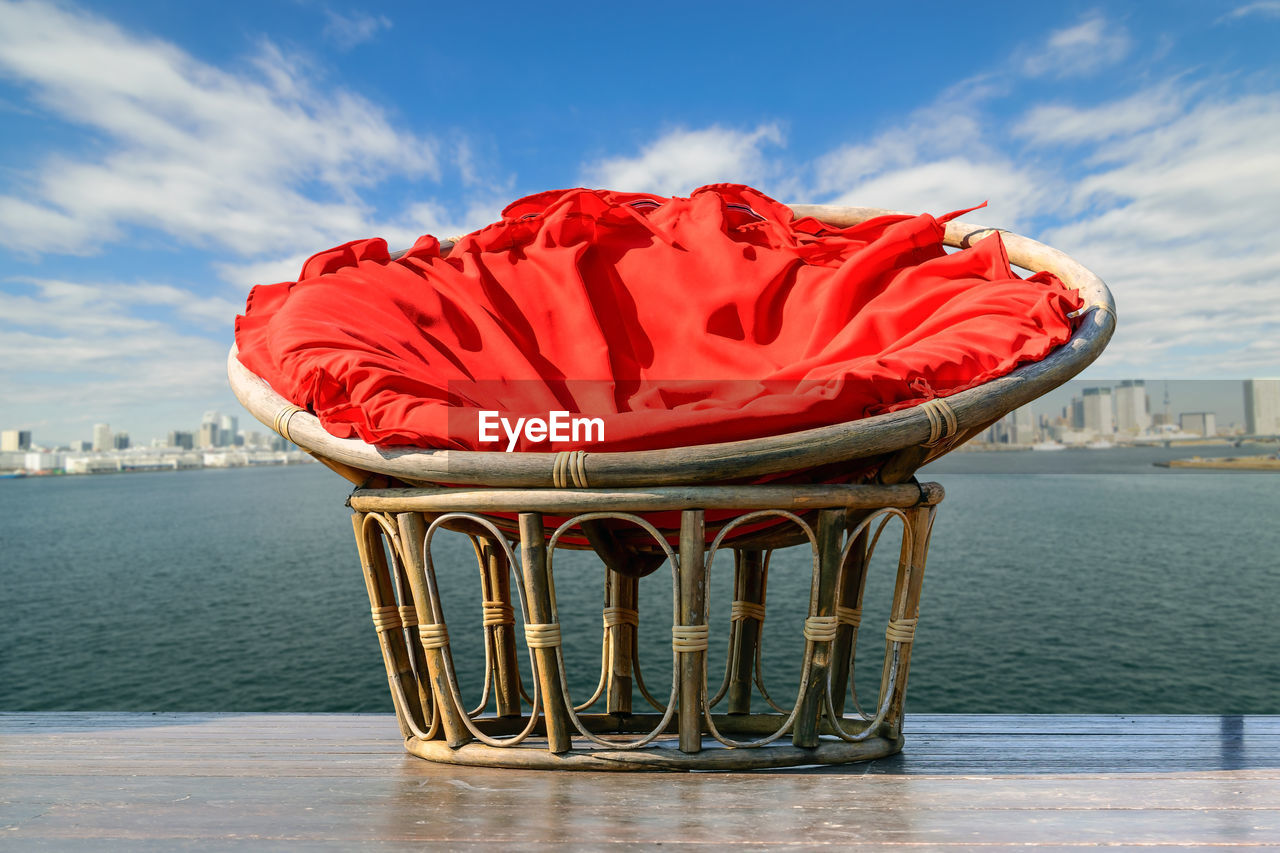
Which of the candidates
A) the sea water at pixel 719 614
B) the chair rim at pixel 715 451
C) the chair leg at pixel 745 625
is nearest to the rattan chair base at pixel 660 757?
the chair rim at pixel 715 451

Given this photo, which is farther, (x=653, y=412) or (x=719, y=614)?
(x=719, y=614)

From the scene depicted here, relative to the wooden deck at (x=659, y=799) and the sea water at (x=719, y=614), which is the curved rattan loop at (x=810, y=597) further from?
the sea water at (x=719, y=614)

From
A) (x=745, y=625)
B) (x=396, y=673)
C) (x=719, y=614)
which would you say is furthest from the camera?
(x=719, y=614)

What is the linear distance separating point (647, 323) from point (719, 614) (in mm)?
18299

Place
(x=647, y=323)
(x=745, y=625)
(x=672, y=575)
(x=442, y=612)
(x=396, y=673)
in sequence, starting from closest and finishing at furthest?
(x=672, y=575) < (x=442, y=612) < (x=396, y=673) < (x=647, y=323) < (x=745, y=625)

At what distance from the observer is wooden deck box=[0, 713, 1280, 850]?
1.23 m

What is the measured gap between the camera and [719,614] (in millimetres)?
19781

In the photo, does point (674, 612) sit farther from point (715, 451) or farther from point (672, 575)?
point (715, 451)

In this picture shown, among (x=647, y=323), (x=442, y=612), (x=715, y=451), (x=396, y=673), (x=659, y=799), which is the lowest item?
(x=659, y=799)

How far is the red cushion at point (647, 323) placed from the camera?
4.91 ft

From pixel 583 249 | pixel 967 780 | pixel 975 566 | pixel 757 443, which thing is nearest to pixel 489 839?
pixel 757 443

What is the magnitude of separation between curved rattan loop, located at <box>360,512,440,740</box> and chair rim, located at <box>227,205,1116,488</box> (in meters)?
0.09

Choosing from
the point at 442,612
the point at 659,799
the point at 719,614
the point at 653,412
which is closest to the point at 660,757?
the point at 659,799

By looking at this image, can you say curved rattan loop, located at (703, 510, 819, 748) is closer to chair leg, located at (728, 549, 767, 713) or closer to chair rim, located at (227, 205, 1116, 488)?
chair rim, located at (227, 205, 1116, 488)
